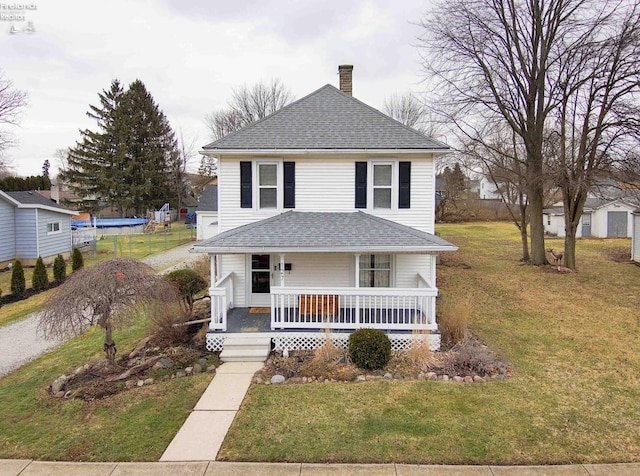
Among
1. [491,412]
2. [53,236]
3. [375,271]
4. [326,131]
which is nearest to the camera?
[491,412]

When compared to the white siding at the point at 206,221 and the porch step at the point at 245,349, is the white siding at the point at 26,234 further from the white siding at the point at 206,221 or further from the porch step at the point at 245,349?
the porch step at the point at 245,349

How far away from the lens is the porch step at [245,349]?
938 cm

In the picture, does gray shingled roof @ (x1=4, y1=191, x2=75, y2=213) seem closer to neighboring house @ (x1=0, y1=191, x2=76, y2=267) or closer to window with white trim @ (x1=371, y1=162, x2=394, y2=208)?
neighboring house @ (x1=0, y1=191, x2=76, y2=267)

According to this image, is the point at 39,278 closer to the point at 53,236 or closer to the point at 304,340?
the point at 53,236

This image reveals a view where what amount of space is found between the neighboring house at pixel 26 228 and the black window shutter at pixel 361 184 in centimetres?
1920

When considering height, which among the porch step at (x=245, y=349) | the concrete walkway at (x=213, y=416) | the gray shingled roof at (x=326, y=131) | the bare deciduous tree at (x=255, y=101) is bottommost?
the concrete walkway at (x=213, y=416)

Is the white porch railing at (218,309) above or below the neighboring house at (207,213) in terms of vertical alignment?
below

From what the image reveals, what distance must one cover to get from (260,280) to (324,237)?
9.44ft

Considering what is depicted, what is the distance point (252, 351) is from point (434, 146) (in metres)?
7.56

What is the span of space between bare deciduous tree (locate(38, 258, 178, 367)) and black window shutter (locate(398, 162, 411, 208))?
7.23m

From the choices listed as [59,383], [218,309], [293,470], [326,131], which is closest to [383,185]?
[326,131]

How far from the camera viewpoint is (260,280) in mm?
12453

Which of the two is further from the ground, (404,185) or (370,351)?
(404,185)

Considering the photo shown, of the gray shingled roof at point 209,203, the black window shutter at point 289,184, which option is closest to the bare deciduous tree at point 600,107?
the black window shutter at point 289,184
